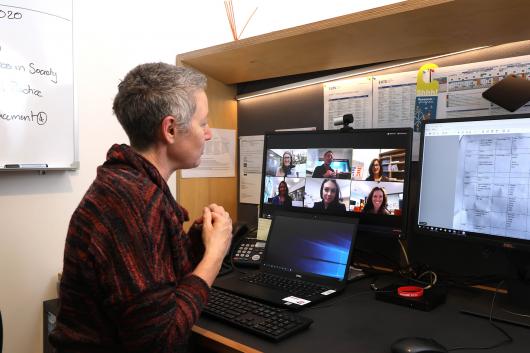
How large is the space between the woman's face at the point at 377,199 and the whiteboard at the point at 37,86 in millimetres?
981

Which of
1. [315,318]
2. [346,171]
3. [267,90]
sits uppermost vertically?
[267,90]

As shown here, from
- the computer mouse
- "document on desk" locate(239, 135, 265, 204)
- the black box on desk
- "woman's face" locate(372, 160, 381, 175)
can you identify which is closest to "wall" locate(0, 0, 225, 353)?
"document on desk" locate(239, 135, 265, 204)

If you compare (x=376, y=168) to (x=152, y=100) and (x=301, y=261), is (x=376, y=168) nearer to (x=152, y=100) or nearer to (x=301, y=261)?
(x=301, y=261)

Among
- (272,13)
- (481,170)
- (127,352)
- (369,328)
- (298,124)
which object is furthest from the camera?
(272,13)

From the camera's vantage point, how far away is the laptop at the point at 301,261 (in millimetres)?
1127

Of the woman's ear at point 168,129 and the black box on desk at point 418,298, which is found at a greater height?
the woman's ear at point 168,129

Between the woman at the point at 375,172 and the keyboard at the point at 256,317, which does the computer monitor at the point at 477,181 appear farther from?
the keyboard at the point at 256,317

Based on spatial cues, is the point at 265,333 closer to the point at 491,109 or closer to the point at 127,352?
the point at 127,352

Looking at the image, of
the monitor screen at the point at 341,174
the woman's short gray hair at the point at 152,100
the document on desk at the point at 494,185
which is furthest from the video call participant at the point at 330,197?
the woman's short gray hair at the point at 152,100

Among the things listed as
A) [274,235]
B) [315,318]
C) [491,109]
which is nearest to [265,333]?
[315,318]

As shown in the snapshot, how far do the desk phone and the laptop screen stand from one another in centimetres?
10

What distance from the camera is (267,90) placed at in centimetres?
177

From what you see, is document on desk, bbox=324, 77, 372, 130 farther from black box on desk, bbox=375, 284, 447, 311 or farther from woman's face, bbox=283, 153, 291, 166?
black box on desk, bbox=375, 284, 447, 311

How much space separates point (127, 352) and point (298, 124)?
1119 mm
